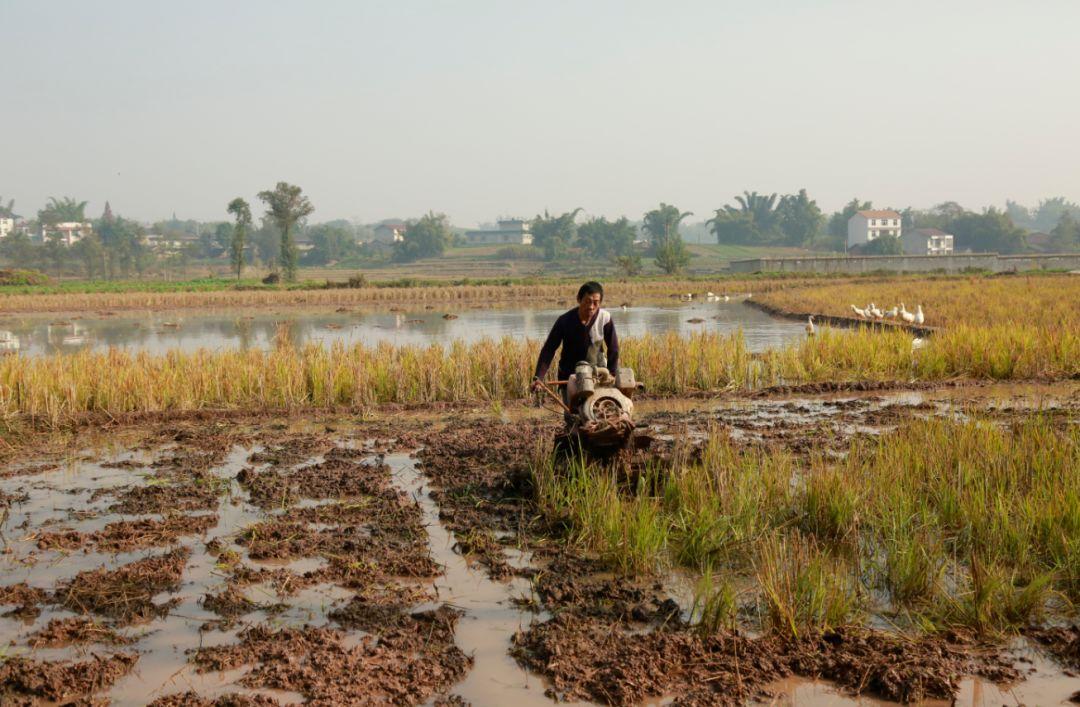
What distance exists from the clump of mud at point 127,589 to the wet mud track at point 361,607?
0.01m

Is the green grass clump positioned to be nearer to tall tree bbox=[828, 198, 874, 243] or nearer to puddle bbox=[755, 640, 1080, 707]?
puddle bbox=[755, 640, 1080, 707]

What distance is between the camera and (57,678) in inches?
147

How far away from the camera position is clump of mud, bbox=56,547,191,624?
178 inches

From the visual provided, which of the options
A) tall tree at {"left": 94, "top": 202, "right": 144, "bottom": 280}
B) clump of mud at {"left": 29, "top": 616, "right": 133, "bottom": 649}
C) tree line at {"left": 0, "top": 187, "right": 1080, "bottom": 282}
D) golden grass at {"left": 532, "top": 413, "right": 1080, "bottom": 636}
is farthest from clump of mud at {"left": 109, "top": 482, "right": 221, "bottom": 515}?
tall tree at {"left": 94, "top": 202, "right": 144, "bottom": 280}

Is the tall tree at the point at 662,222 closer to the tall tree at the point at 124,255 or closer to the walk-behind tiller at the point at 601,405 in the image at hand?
the tall tree at the point at 124,255

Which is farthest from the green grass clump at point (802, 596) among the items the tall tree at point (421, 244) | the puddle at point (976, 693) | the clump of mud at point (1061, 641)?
the tall tree at point (421, 244)

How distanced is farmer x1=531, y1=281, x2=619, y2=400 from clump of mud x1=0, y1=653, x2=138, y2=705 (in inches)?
117

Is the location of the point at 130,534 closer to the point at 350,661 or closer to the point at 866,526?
the point at 350,661

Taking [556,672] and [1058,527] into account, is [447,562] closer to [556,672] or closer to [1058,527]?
[556,672]

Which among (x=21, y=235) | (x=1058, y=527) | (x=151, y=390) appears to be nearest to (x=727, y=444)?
(x=1058, y=527)

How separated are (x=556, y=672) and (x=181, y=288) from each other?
158ft

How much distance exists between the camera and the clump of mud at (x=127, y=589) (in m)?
4.52

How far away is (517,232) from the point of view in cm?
11650

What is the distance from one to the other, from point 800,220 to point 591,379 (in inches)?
4088
